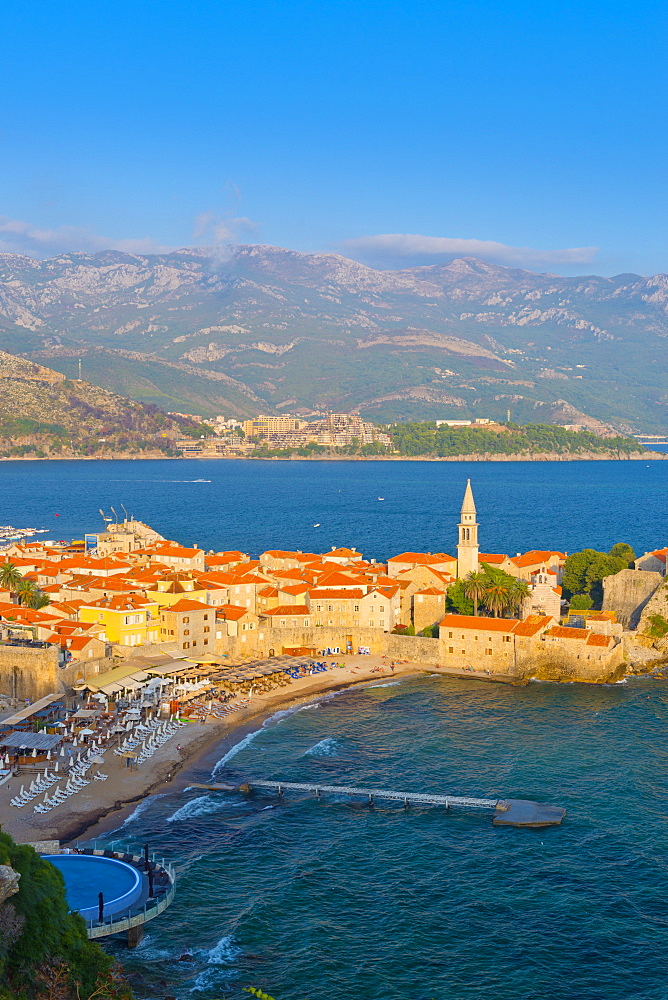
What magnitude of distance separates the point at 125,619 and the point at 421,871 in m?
25.8

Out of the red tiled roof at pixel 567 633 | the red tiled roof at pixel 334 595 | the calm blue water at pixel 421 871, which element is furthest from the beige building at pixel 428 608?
the calm blue water at pixel 421 871

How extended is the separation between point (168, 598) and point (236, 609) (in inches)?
164

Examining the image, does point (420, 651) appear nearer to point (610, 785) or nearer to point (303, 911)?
point (610, 785)

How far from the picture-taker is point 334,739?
133 ft

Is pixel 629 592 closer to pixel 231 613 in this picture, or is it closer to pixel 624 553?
pixel 624 553

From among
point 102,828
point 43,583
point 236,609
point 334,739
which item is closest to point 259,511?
point 43,583

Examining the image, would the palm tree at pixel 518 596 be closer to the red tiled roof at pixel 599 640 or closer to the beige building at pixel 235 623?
the red tiled roof at pixel 599 640

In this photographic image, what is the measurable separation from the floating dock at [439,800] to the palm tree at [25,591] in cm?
2589

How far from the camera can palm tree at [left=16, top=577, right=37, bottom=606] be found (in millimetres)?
57188

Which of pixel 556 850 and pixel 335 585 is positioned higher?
pixel 335 585

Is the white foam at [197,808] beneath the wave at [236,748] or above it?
beneath

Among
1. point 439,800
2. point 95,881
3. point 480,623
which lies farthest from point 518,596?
point 95,881

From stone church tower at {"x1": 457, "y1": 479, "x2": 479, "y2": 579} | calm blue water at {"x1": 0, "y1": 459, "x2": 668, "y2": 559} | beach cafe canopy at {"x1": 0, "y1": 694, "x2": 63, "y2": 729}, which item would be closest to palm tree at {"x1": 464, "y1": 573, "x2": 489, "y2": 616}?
stone church tower at {"x1": 457, "y1": 479, "x2": 479, "y2": 579}

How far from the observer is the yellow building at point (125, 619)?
50281 mm
